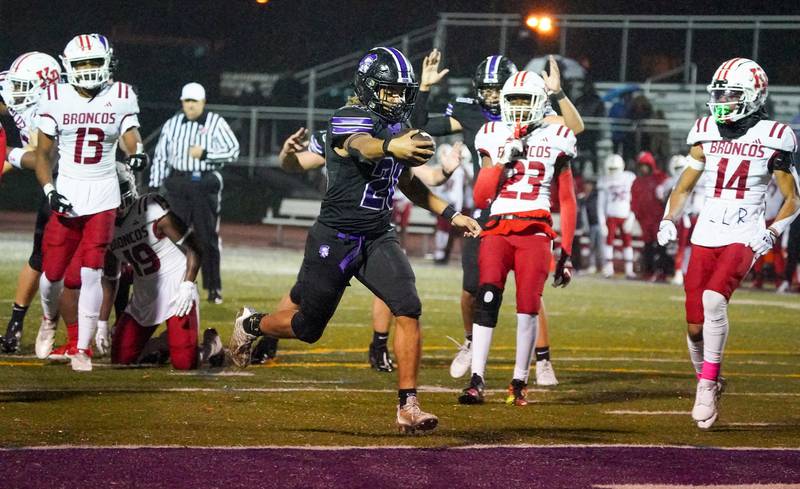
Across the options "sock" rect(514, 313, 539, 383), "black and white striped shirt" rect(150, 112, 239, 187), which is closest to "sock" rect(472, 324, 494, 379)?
"sock" rect(514, 313, 539, 383)

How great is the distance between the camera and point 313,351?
27.7ft

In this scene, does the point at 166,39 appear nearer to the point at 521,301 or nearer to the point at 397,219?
the point at 397,219

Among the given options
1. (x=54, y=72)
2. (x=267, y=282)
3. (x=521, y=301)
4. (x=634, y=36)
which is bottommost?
(x=267, y=282)

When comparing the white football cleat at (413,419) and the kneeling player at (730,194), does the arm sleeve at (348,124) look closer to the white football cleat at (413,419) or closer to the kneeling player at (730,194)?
the white football cleat at (413,419)

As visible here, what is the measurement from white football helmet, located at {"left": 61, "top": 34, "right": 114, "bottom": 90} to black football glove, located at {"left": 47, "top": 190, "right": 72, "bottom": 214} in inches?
23.8

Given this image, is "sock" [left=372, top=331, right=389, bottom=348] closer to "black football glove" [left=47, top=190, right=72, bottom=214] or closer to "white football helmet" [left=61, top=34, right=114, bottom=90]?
"black football glove" [left=47, top=190, right=72, bottom=214]

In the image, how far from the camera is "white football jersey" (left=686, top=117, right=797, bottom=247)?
604cm

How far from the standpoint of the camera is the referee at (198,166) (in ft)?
37.2

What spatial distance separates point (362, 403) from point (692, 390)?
80.8 inches

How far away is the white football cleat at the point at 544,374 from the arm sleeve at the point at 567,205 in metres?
0.78

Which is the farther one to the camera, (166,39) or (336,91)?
(166,39)

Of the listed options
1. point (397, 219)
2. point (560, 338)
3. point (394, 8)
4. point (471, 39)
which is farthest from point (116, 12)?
point (560, 338)

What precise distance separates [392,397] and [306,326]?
3.20ft

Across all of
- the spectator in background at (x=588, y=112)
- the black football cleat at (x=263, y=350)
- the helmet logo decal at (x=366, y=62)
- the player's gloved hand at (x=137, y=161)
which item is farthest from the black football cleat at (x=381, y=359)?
the spectator in background at (x=588, y=112)
